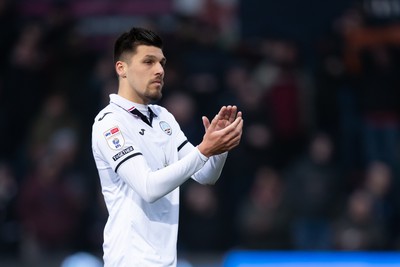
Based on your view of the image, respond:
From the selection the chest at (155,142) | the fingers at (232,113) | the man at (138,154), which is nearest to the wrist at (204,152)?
the man at (138,154)

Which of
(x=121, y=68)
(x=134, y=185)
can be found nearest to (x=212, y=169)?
(x=134, y=185)

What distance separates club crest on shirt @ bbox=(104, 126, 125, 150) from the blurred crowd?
5.74m

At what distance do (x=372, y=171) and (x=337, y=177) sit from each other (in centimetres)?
36

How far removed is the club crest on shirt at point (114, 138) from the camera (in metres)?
4.86

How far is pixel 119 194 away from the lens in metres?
4.95

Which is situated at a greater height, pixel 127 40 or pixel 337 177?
pixel 337 177

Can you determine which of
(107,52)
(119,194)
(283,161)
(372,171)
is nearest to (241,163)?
(283,161)

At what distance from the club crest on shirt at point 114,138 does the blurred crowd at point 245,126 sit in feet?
18.8

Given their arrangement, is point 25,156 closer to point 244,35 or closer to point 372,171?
point 244,35

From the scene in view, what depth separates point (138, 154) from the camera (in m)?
4.82

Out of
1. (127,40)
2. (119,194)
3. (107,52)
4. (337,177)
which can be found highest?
(107,52)

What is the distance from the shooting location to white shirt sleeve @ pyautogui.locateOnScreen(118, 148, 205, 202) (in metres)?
4.70

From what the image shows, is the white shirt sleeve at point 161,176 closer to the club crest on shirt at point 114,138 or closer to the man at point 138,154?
the man at point 138,154

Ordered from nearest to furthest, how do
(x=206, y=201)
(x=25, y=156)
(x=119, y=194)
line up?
(x=119, y=194)
(x=206, y=201)
(x=25, y=156)
